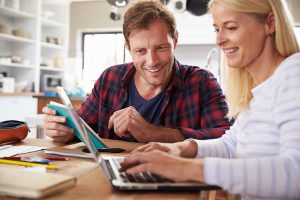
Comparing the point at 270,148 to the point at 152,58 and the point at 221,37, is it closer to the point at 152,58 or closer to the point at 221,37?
the point at 221,37

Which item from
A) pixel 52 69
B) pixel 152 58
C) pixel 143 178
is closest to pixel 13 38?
pixel 52 69

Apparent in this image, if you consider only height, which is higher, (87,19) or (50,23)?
(87,19)

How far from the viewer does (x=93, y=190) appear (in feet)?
2.26

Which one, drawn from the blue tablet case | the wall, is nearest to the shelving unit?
the wall

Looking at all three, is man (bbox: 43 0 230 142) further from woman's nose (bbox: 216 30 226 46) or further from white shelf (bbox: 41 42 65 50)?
white shelf (bbox: 41 42 65 50)

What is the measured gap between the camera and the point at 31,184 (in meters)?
0.60

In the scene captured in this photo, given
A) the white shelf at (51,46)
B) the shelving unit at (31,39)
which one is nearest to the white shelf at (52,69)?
the shelving unit at (31,39)

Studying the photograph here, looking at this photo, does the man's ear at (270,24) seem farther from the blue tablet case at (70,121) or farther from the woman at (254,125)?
the blue tablet case at (70,121)

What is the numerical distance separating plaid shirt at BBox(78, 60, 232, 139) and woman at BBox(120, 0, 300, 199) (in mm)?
344

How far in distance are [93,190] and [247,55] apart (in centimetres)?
54

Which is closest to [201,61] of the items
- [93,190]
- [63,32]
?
[63,32]

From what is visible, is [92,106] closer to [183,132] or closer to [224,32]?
[183,132]

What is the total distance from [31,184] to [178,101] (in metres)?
1.03

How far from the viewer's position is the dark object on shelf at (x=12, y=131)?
1252 millimetres
